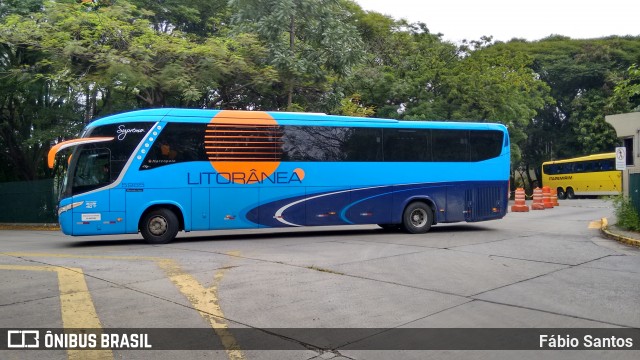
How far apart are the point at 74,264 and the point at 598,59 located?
1688 inches

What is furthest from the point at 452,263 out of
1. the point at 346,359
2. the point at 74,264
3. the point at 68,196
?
the point at 68,196

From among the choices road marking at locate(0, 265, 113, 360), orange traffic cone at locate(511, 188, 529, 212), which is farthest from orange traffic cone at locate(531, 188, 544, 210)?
road marking at locate(0, 265, 113, 360)

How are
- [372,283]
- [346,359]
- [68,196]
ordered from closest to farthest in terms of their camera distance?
[346,359], [372,283], [68,196]

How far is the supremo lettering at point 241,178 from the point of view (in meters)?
13.3

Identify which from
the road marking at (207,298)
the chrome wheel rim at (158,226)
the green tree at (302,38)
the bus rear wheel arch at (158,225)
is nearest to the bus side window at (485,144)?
the green tree at (302,38)

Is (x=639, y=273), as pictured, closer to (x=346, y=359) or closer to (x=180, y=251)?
(x=346, y=359)

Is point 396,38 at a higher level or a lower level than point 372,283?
higher

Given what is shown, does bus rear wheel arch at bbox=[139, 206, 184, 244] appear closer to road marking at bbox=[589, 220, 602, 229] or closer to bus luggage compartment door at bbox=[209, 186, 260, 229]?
bus luggage compartment door at bbox=[209, 186, 260, 229]

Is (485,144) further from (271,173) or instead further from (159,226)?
(159,226)

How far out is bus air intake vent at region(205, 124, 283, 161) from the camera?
528 inches

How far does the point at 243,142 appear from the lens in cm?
1373

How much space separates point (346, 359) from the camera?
4680 mm

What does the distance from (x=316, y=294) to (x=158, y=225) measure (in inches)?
282

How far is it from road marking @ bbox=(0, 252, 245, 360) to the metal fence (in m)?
14.3
